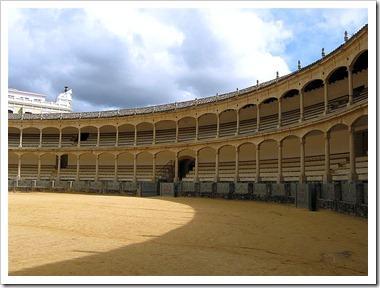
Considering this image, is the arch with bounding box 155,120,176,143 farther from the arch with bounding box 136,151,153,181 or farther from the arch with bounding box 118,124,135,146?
the arch with bounding box 118,124,135,146

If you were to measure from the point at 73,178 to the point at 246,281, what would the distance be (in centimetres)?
4037

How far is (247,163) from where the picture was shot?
34.8 m

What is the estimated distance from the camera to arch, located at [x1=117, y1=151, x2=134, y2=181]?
4172cm

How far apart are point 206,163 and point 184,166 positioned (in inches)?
147

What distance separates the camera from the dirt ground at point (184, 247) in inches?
270

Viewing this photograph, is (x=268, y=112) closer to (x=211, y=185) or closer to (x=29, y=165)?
(x=211, y=185)

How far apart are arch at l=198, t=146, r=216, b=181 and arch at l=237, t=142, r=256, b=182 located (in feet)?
10.0

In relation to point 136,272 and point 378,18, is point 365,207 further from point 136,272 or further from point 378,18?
point 136,272

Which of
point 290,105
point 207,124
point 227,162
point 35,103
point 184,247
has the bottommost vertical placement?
point 184,247

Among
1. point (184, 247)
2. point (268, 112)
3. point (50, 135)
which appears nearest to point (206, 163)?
point (268, 112)

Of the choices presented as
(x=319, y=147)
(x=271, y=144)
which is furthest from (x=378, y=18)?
(x=271, y=144)

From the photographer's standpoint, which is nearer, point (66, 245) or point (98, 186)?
point (66, 245)

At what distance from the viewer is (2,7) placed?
5.87 meters

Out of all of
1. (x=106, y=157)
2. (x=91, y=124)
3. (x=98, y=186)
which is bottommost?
(x=98, y=186)
